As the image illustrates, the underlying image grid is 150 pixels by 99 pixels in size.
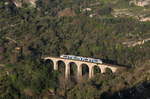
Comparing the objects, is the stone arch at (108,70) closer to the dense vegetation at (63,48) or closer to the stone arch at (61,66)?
the dense vegetation at (63,48)

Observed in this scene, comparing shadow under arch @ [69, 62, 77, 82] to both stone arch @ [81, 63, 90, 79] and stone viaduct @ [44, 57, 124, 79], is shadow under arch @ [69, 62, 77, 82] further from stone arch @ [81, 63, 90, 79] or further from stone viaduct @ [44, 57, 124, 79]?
stone arch @ [81, 63, 90, 79]

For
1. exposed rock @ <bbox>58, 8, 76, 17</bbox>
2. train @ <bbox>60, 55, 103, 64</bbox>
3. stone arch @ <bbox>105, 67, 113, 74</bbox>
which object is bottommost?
stone arch @ <bbox>105, 67, 113, 74</bbox>

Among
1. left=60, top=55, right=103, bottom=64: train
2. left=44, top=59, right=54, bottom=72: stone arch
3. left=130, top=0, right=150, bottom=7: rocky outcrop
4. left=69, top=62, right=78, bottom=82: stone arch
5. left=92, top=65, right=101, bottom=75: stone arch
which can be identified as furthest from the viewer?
left=130, top=0, right=150, bottom=7: rocky outcrop

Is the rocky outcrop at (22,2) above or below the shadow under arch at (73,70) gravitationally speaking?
above

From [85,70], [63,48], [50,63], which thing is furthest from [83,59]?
[63,48]

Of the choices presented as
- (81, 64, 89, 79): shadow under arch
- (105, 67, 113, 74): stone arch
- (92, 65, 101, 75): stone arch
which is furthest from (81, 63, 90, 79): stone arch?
(105, 67, 113, 74): stone arch

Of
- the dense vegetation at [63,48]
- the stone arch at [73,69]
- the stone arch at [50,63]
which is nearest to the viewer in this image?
the dense vegetation at [63,48]

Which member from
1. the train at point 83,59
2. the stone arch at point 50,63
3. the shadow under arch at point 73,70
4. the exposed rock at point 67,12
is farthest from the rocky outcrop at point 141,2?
the stone arch at point 50,63

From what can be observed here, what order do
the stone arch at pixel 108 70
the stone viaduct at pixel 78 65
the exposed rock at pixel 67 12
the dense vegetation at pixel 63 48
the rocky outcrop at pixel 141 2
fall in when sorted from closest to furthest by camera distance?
the dense vegetation at pixel 63 48, the stone arch at pixel 108 70, the stone viaduct at pixel 78 65, the exposed rock at pixel 67 12, the rocky outcrop at pixel 141 2

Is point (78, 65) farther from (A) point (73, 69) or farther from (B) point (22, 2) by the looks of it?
(B) point (22, 2)

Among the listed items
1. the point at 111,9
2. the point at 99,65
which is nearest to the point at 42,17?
the point at 111,9
